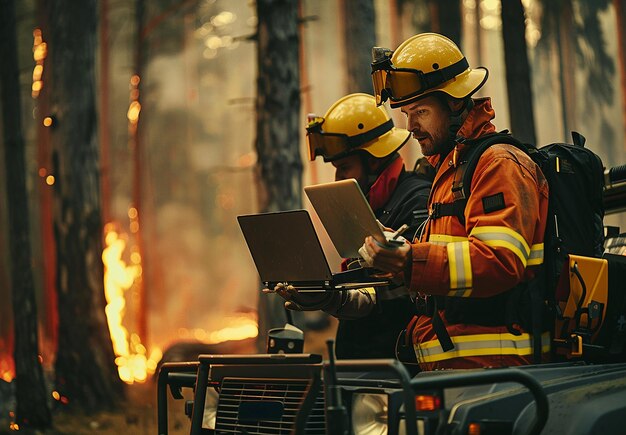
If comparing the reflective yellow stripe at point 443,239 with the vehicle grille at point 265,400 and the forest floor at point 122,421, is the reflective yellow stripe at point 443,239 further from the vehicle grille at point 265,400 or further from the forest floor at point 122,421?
the forest floor at point 122,421

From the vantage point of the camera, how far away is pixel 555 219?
439 cm

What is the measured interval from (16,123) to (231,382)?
1075 centimetres

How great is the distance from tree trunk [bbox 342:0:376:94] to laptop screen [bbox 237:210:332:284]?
11780 mm

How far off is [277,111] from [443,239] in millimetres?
7826

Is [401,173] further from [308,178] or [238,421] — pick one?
[308,178]

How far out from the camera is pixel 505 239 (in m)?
4.09

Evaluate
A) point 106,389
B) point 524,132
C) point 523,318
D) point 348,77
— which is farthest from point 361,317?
point 348,77

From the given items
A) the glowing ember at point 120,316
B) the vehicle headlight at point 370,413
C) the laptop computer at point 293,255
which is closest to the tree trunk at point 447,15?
the glowing ember at point 120,316

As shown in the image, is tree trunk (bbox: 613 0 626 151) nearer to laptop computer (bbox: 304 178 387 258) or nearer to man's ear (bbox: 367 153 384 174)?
man's ear (bbox: 367 153 384 174)

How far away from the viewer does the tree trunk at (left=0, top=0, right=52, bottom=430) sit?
13.5m

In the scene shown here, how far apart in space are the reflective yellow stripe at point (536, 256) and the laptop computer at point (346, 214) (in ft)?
2.19

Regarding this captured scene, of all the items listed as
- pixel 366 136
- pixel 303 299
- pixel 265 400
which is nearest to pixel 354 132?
pixel 366 136

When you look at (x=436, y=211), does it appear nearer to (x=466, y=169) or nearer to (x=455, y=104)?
(x=466, y=169)

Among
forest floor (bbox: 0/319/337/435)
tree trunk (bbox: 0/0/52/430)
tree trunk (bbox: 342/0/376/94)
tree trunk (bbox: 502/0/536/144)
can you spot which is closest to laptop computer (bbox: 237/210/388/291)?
tree trunk (bbox: 502/0/536/144)
